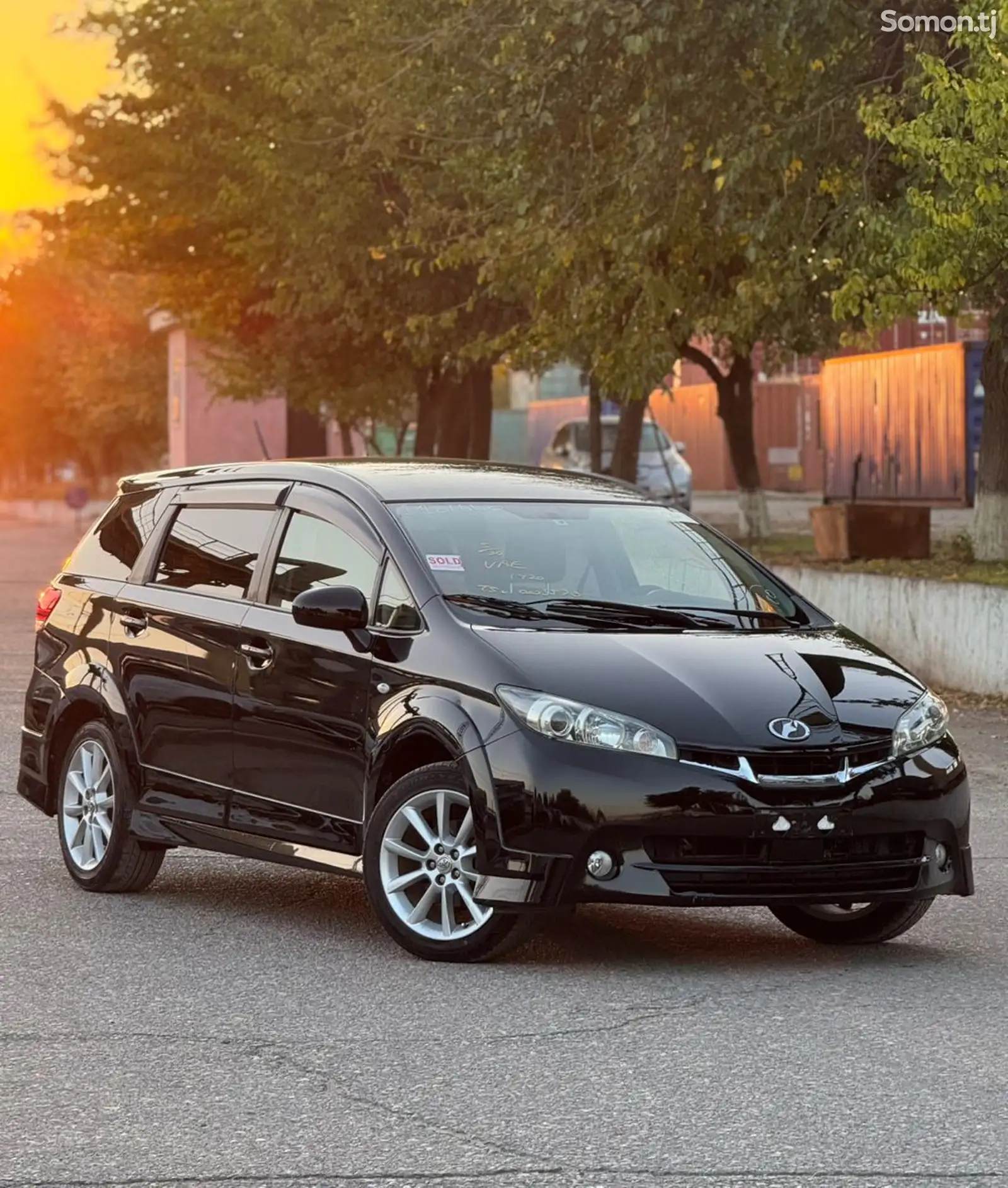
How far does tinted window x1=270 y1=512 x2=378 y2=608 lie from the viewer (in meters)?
8.25

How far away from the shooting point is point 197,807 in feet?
28.0

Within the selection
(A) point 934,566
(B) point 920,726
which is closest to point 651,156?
(A) point 934,566

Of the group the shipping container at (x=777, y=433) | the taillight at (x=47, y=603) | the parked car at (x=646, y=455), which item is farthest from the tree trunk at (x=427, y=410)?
the taillight at (x=47, y=603)

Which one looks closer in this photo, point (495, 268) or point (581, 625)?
point (581, 625)

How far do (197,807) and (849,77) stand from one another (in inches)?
434

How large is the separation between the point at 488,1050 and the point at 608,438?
4080cm

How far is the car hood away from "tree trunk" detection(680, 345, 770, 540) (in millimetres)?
26618

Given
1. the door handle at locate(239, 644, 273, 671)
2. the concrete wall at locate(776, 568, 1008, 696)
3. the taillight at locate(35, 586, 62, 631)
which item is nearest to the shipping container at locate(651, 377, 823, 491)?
the concrete wall at locate(776, 568, 1008, 696)

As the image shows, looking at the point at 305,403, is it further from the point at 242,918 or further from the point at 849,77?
the point at 242,918

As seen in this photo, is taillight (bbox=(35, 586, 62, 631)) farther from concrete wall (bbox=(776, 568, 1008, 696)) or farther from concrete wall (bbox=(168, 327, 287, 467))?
concrete wall (bbox=(168, 327, 287, 467))

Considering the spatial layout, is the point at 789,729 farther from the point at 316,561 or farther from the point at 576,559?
the point at 316,561

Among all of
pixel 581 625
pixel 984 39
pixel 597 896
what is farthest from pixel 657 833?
pixel 984 39

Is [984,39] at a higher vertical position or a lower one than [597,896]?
higher

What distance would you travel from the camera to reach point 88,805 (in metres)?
9.12
